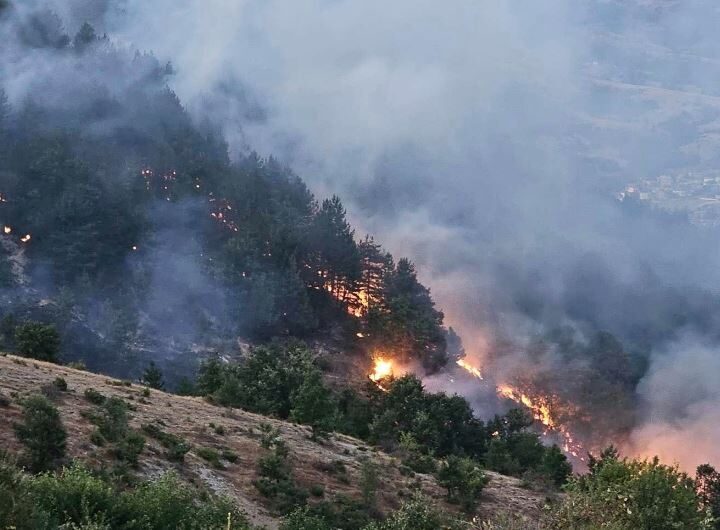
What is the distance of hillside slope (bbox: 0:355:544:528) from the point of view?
32.4 meters

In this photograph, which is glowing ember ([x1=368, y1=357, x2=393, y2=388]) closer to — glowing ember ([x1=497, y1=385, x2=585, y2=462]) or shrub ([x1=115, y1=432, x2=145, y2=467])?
glowing ember ([x1=497, y1=385, x2=585, y2=462])

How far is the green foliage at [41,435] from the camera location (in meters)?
27.7

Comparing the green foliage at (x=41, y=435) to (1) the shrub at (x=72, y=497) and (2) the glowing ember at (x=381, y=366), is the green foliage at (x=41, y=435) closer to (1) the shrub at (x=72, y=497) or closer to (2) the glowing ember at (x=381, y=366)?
(1) the shrub at (x=72, y=497)

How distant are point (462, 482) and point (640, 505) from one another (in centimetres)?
1647

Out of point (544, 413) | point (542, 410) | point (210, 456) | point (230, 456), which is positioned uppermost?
point (542, 410)

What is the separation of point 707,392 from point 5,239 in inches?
3902

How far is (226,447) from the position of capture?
38.2 metres

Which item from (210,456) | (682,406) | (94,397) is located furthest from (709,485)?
(682,406)

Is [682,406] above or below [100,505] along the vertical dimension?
above

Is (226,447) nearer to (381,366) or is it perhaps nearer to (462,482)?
(462,482)

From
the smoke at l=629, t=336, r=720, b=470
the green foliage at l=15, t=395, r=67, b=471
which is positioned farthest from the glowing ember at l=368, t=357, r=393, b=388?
the green foliage at l=15, t=395, r=67, b=471

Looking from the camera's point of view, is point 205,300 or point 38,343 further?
point 205,300

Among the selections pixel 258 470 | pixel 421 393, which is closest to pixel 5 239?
pixel 421 393

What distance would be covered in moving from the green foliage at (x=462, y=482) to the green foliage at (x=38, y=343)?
86.1 ft
